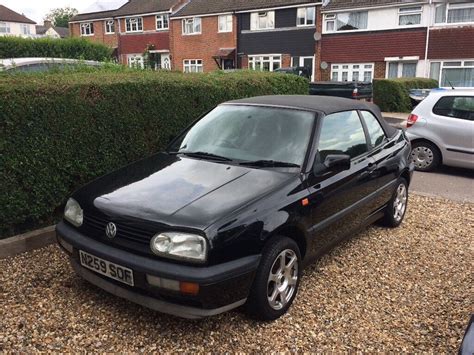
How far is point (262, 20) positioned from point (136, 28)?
14.0 meters

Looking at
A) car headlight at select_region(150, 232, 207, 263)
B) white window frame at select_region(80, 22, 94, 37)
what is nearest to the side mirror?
car headlight at select_region(150, 232, 207, 263)

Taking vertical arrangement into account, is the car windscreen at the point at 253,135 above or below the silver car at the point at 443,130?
above

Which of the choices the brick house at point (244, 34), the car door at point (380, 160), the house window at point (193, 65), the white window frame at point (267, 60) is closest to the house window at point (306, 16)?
the brick house at point (244, 34)

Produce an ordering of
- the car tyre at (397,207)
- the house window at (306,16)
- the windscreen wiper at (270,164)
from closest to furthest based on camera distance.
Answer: the windscreen wiper at (270,164)
the car tyre at (397,207)
the house window at (306,16)

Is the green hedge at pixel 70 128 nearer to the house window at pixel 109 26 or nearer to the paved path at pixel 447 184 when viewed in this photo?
the paved path at pixel 447 184

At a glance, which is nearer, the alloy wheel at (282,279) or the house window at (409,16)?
the alloy wheel at (282,279)

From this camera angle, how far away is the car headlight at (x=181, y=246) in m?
2.93

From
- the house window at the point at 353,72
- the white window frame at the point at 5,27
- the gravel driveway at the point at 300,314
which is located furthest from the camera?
the white window frame at the point at 5,27

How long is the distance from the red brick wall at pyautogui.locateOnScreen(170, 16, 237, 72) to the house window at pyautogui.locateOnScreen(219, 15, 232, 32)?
34 cm

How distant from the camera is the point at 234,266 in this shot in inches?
118

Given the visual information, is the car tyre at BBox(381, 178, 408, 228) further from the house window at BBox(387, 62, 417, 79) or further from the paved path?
the house window at BBox(387, 62, 417, 79)

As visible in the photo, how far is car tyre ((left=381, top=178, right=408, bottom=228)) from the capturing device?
539cm

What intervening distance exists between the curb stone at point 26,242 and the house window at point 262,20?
1110 inches

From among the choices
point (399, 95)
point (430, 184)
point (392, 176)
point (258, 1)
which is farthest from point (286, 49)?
point (392, 176)
